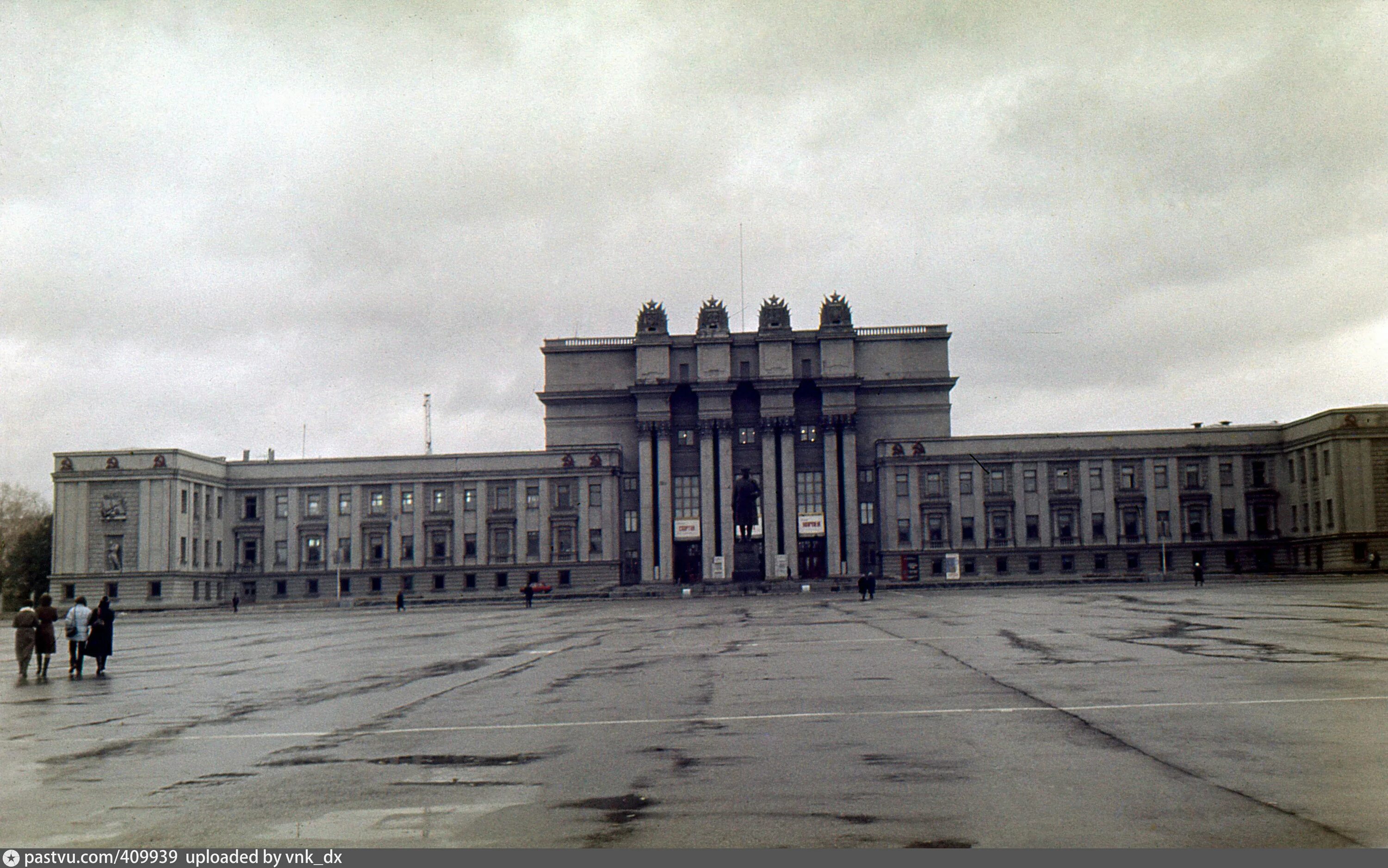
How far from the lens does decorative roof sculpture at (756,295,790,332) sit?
112 m

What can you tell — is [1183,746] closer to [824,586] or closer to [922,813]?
[922,813]

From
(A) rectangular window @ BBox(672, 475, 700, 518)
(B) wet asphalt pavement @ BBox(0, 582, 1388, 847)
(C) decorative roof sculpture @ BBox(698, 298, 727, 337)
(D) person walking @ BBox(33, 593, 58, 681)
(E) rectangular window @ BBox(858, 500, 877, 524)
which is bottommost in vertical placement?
(B) wet asphalt pavement @ BBox(0, 582, 1388, 847)

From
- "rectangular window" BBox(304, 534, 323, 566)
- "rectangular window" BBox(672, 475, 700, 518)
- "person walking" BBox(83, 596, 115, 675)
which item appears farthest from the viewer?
"rectangular window" BBox(672, 475, 700, 518)

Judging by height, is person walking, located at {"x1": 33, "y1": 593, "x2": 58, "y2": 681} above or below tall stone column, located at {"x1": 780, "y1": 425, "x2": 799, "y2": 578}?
below

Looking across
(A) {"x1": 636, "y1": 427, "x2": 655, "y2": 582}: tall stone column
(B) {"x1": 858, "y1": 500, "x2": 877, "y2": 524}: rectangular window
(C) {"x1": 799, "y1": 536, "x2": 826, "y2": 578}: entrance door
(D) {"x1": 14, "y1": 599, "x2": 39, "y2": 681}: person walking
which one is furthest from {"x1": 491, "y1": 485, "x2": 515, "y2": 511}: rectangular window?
(D) {"x1": 14, "y1": 599, "x2": 39, "y2": 681}: person walking

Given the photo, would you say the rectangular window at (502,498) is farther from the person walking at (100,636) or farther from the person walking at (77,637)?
the person walking at (77,637)

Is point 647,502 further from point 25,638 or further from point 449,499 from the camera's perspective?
point 25,638

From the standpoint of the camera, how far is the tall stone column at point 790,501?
345 feet

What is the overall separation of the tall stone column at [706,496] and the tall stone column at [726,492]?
2.34ft

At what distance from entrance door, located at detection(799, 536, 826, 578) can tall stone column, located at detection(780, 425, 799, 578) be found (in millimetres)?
463

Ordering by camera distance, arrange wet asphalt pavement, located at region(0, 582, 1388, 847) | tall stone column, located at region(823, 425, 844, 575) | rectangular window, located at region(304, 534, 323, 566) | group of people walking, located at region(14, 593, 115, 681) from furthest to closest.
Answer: tall stone column, located at region(823, 425, 844, 575)
rectangular window, located at region(304, 534, 323, 566)
group of people walking, located at region(14, 593, 115, 681)
wet asphalt pavement, located at region(0, 582, 1388, 847)

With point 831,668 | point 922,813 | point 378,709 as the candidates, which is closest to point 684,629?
point 831,668

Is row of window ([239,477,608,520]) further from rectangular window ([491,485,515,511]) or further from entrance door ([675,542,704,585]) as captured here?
entrance door ([675,542,704,585])

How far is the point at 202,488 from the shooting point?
99438mm
